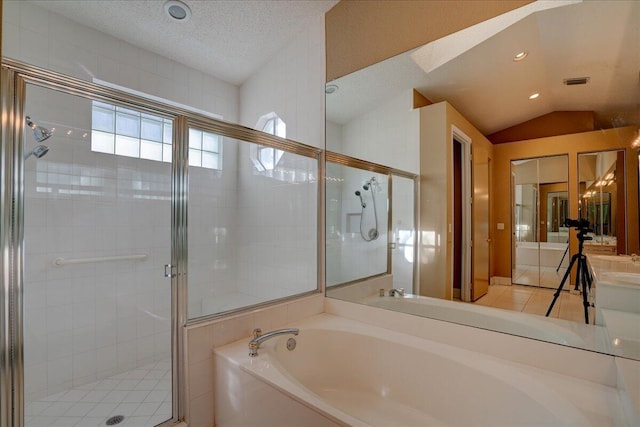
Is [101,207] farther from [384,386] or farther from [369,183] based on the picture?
[384,386]

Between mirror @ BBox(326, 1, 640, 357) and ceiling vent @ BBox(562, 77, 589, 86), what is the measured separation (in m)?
0.02

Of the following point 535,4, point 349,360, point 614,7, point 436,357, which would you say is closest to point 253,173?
point 349,360

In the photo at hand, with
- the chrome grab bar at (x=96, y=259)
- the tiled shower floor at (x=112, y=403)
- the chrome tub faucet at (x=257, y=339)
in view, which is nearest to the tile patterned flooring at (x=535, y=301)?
the chrome tub faucet at (x=257, y=339)

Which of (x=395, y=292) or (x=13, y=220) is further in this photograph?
(x=395, y=292)

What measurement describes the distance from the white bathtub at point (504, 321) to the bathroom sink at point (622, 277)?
9.8 inches

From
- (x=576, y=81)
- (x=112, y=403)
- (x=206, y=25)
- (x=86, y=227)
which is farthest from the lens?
(x=206, y=25)

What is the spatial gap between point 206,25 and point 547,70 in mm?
2329

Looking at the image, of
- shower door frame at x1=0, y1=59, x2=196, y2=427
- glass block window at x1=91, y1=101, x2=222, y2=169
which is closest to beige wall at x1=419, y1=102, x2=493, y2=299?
glass block window at x1=91, y1=101, x2=222, y2=169

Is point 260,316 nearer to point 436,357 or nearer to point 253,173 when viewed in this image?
point 436,357

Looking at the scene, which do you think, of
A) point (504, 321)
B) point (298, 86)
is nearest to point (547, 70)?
point (504, 321)

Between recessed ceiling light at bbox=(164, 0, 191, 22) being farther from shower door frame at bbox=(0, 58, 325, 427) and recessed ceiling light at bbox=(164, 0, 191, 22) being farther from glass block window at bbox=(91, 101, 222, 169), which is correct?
shower door frame at bbox=(0, 58, 325, 427)

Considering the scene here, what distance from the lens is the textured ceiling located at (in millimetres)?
2238

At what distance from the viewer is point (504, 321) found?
1.70 m

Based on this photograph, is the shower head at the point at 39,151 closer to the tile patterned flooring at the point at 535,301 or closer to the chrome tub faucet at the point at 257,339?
the chrome tub faucet at the point at 257,339
